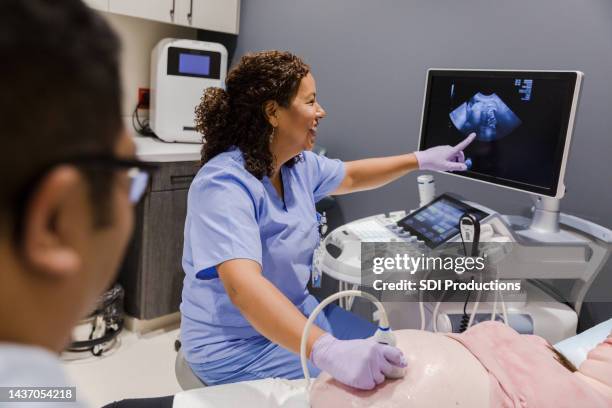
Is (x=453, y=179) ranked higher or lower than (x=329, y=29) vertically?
lower

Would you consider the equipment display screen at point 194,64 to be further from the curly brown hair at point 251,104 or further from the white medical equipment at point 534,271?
the white medical equipment at point 534,271

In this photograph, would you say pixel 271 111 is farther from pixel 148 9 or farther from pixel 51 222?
pixel 148 9

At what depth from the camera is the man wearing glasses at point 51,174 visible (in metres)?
0.40

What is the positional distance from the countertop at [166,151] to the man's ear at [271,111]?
0.99 metres

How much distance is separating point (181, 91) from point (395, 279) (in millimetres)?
1605

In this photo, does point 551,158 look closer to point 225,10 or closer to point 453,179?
point 453,179

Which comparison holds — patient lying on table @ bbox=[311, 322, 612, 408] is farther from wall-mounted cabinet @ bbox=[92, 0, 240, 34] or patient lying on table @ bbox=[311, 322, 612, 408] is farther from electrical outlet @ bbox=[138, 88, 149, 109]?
electrical outlet @ bbox=[138, 88, 149, 109]

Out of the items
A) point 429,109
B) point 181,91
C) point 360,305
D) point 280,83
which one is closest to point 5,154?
point 280,83

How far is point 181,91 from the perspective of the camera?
280 cm

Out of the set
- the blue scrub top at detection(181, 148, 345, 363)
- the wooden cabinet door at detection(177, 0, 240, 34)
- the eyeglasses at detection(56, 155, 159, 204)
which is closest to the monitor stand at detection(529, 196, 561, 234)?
the blue scrub top at detection(181, 148, 345, 363)

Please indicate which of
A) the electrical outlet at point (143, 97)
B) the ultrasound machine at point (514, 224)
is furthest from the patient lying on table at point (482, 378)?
the electrical outlet at point (143, 97)

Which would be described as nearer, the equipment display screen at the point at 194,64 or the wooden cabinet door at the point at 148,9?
the wooden cabinet door at the point at 148,9

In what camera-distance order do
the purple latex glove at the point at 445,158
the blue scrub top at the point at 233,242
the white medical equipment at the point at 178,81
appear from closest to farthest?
1. the blue scrub top at the point at 233,242
2. the purple latex glove at the point at 445,158
3. the white medical equipment at the point at 178,81

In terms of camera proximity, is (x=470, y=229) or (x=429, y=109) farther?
(x=429, y=109)
